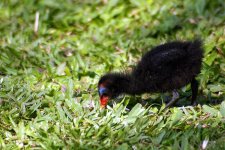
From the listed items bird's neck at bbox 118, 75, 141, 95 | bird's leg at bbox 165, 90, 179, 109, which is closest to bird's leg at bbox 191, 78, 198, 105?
bird's leg at bbox 165, 90, 179, 109

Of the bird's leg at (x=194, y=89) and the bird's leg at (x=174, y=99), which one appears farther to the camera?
the bird's leg at (x=194, y=89)

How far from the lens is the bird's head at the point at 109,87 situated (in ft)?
19.6

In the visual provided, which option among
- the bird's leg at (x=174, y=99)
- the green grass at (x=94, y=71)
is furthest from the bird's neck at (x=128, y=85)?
the bird's leg at (x=174, y=99)

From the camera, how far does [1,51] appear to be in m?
7.55

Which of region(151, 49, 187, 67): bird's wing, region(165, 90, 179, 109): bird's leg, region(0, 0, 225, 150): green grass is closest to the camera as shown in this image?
region(0, 0, 225, 150): green grass

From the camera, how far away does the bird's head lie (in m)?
5.98

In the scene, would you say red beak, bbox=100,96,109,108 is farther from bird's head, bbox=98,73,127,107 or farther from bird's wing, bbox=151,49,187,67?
bird's wing, bbox=151,49,187,67

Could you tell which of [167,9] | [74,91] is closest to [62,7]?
[167,9]

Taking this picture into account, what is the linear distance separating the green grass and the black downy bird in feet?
0.50

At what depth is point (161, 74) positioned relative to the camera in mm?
5961

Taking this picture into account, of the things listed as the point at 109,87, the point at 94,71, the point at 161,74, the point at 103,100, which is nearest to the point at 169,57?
the point at 161,74

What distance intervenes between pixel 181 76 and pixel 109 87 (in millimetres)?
688

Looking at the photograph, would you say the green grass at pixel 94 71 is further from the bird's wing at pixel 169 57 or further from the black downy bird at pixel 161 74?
the bird's wing at pixel 169 57

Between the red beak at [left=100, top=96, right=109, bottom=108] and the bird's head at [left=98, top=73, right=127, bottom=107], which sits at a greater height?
the bird's head at [left=98, top=73, right=127, bottom=107]
